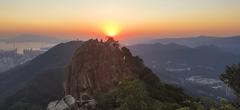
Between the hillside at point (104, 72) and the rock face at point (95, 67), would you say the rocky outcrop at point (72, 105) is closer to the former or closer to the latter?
the hillside at point (104, 72)

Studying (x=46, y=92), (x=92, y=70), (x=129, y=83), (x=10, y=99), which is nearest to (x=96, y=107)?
(x=129, y=83)

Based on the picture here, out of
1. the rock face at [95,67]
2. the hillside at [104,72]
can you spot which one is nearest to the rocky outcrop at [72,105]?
the hillside at [104,72]

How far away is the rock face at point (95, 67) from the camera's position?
51.8m

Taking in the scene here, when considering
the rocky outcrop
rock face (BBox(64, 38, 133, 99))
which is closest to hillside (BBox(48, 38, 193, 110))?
rock face (BBox(64, 38, 133, 99))

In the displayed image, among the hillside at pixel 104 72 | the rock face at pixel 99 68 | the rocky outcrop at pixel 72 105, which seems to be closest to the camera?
the rocky outcrop at pixel 72 105

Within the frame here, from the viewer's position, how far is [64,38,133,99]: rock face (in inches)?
2039

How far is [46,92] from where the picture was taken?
145m

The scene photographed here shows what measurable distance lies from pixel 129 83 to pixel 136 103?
60.3 inches

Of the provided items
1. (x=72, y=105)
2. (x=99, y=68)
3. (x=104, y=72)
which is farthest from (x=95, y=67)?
(x=72, y=105)

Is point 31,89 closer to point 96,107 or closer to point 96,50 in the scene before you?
point 96,50

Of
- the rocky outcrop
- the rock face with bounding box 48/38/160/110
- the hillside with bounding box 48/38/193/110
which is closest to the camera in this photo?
the rocky outcrop

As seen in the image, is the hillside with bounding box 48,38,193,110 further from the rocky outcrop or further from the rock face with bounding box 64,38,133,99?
the rocky outcrop

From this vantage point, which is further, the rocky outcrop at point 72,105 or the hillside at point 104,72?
Answer: the hillside at point 104,72

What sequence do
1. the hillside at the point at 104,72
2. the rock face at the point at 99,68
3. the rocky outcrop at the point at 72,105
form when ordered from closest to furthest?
the rocky outcrop at the point at 72,105, the hillside at the point at 104,72, the rock face at the point at 99,68
